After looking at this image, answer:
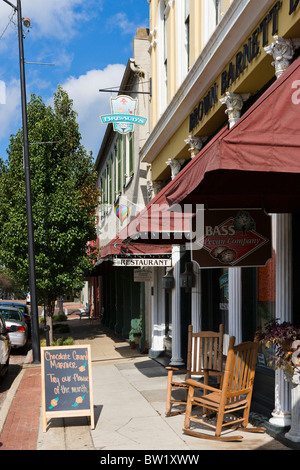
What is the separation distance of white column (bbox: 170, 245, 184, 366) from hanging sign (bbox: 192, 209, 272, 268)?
5.50 metres

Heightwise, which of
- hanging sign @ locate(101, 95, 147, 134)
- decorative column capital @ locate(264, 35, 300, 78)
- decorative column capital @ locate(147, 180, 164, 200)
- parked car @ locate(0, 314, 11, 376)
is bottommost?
parked car @ locate(0, 314, 11, 376)

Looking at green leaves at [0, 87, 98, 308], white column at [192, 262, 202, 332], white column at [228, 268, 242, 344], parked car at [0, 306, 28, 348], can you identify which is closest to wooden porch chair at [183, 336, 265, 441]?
white column at [228, 268, 242, 344]

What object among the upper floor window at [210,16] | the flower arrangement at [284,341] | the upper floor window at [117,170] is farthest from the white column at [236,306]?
the upper floor window at [117,170]

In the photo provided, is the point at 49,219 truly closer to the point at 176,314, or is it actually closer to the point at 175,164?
the point at 175,164

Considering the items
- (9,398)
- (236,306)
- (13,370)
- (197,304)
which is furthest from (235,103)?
(13,370)

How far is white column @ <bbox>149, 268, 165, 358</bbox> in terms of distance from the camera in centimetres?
1470

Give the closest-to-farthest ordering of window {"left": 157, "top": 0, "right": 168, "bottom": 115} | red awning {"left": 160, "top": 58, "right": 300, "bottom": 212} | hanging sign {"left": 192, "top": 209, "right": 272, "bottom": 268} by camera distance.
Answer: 1. red awning {"left": 160, "top": 58, "right": 300, "bottom": 212}
2. hanging sign {"left": 192, "top": 209, "right": 272, "bottom": 268}
3. window {"left": 157, "top": 0, "right": 168, "bottom": 115}

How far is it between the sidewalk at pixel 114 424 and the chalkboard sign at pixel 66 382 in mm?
266

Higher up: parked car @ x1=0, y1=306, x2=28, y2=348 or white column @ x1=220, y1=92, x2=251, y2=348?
white column @ x1=220, y1=92, x2=251, y2=348

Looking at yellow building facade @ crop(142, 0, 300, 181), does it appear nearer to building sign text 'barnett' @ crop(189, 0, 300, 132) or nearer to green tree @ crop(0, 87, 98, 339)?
building sign text 'barnett' @ crop(189, 0, 300, 132)

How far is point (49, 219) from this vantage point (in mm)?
18344

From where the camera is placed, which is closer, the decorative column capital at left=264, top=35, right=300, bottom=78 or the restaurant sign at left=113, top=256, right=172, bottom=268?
the decorative column capital at left=264, top=35, right=300, bottom=78

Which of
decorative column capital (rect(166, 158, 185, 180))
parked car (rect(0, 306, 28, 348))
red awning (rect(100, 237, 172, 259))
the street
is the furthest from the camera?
parked car (rect(0, 306, 28, 348))

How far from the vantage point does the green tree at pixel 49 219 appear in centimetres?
1842
